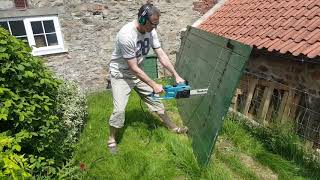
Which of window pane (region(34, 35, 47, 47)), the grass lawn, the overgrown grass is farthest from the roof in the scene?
window pane (region(34, 35, 47, 47))

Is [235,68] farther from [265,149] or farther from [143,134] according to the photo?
[143,134]

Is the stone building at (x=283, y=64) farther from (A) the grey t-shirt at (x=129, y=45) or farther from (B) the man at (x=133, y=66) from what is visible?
(A) the grey t-shirt at (x=129, y=45)

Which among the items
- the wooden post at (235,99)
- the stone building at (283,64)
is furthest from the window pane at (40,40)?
the wooden post at (235,99)

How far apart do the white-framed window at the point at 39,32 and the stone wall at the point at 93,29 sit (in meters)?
0.18

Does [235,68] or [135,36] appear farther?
[135,36]

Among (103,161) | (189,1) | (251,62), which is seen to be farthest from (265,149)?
(189,1)

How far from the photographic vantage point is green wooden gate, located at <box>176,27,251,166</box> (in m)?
4.07

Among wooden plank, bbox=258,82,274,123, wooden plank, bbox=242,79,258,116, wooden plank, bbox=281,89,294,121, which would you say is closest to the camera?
wooden plank, bbox=281,89,294,121

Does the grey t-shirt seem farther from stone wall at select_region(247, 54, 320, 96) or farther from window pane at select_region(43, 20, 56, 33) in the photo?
window pane at select_region(43, 20, 56, 33)

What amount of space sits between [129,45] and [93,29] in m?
4.36

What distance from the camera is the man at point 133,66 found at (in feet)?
14.7

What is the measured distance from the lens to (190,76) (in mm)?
6586

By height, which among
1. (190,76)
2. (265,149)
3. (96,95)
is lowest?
(96,95)

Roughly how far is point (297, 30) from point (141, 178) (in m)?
3.65
